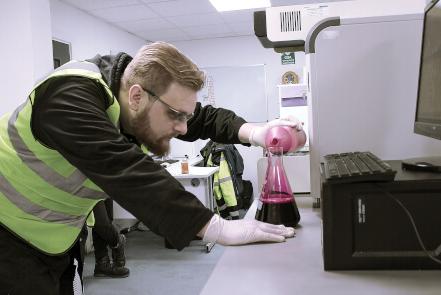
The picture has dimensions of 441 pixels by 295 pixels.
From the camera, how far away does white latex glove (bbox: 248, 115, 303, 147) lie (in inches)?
45.5

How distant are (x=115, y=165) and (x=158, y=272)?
2495 millimetres

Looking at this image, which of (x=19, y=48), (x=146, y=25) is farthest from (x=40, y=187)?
(x=146, y=25)

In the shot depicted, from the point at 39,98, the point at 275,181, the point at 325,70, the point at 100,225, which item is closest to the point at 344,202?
the point at 275,181

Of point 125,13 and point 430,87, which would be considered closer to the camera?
point 430,87

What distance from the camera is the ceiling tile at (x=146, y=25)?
4688 millimetres

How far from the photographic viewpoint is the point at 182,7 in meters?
4.14

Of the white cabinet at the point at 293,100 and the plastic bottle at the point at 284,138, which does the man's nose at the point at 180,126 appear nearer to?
the plastic bottle at the point at 284,138

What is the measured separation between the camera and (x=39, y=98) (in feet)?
2.64

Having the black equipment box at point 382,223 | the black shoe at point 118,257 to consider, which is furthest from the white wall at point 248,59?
the black equipment box at point 382,223

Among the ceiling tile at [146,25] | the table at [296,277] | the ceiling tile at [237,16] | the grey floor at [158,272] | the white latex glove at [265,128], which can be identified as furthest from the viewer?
the ceiling tile at [146,25]

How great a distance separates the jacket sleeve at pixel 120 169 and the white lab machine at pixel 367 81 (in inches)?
22.2

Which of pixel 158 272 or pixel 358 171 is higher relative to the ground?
pixel 358 171

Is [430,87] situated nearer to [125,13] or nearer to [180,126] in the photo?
[180,126]

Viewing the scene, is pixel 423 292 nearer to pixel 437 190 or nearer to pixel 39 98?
pixel 437 190
